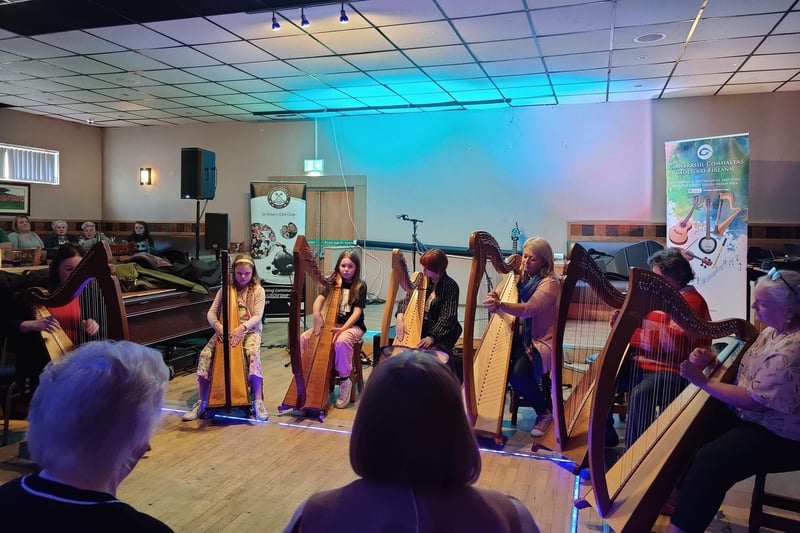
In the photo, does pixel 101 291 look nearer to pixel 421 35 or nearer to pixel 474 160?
pixel 421 35

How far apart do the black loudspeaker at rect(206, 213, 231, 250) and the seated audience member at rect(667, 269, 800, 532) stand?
5347 millimetres

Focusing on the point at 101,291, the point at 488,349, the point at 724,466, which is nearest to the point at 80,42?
the point at 101,291

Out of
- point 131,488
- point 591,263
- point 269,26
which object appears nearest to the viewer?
point 591,263

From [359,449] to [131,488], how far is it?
2.46 metres

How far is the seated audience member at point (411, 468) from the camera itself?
3.06 ft

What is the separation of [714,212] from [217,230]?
566 cm

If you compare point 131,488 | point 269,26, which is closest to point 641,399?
point 131,488

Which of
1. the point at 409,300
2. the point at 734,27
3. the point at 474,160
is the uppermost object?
the point at 734,27

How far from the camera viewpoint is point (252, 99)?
7891mm

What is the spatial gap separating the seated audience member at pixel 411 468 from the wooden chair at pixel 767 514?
1854 mm

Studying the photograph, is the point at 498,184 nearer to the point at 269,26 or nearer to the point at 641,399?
the point at 269,26

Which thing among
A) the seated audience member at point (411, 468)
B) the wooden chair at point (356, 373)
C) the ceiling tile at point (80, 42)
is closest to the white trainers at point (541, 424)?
the wooden chair at point (356, 373)

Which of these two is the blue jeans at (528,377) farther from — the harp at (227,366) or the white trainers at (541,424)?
the harp at (227,366)

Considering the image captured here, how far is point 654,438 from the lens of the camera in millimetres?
2443
